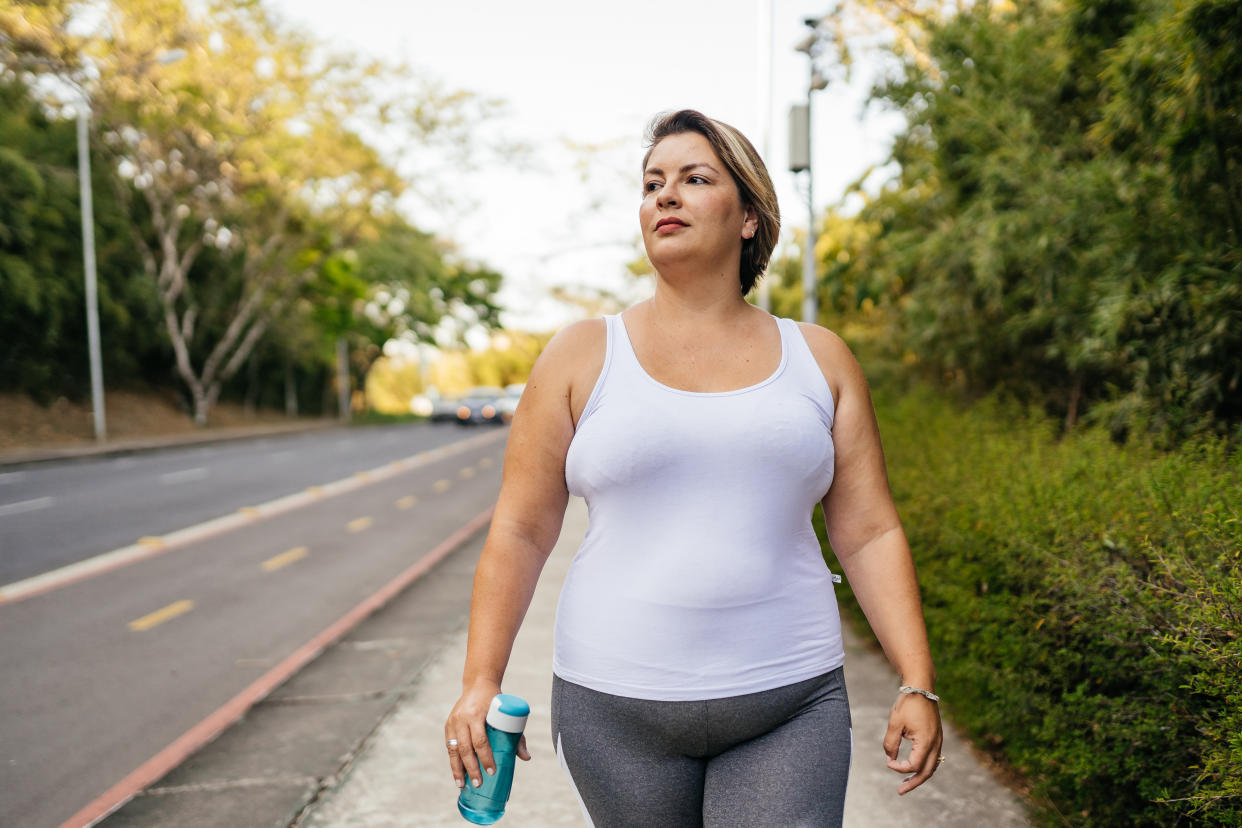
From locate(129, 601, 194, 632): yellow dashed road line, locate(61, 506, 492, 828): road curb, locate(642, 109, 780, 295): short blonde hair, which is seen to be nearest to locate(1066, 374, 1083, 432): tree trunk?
locate(61, 506, 492, 828): road curb

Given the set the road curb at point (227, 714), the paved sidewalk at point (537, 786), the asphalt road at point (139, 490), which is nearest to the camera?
the paved sidewalk at point (537, 786)

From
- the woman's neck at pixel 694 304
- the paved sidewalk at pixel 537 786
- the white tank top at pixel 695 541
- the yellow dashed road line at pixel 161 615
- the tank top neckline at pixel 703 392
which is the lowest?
the yellow dashed road line at pixel 161 615

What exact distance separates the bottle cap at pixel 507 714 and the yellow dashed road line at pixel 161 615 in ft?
19.4

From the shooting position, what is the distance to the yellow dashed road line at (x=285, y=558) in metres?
8.87

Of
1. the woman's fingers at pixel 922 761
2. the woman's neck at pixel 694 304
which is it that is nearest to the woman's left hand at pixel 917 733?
the woman's fingers at pixel 922 761

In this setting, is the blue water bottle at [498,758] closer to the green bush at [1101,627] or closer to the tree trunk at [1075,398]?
the green bush at [1101,627]

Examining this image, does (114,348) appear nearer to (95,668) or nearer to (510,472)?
(95,668)

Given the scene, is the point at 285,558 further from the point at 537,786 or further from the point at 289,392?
the point at 289,392

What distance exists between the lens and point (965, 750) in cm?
407

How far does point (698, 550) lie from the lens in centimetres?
159

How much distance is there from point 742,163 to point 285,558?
27.6 feet

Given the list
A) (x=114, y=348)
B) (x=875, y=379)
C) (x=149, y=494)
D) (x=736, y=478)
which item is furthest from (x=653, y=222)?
(x=114, y=348)

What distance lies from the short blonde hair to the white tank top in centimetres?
38

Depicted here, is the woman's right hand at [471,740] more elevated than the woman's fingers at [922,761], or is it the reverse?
the woman's right hand at [471,740]
